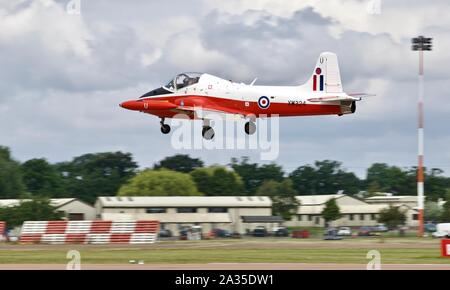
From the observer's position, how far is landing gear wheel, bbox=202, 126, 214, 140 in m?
49.9

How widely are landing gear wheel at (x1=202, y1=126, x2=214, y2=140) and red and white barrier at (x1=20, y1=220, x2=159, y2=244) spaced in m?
40.6

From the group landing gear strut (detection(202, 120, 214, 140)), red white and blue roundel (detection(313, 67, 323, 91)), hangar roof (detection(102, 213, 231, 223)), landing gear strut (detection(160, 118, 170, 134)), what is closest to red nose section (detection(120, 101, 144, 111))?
landing gear strut (detection(160, 118, 170, 134))

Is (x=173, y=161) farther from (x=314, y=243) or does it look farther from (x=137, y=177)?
(x=314, y=243)

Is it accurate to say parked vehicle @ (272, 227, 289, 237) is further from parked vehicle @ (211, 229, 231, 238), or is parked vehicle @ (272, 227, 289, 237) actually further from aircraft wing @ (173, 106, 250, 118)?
aircraft wing @ (173, 106, 250, 118)

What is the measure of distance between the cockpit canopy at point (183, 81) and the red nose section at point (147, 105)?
1.39m

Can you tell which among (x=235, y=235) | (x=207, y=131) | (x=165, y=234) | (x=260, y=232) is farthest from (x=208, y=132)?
(x=260, y=232)

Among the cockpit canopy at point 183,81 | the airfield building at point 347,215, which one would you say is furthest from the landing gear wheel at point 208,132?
the airfield building at point 347,215

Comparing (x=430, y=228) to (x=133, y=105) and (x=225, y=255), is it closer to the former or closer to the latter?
(x=225, y=255)

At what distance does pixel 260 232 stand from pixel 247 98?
67216 mm

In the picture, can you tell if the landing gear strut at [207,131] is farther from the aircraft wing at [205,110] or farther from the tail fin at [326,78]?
the tail fin at [326,78]

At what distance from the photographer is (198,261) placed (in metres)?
69.5

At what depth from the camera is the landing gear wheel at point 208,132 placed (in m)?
49.9

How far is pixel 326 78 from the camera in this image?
54781 mm

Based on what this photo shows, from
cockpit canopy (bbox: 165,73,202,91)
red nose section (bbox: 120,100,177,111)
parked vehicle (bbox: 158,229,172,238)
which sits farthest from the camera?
parked vehicle (bbox: 158,229,172,238)
